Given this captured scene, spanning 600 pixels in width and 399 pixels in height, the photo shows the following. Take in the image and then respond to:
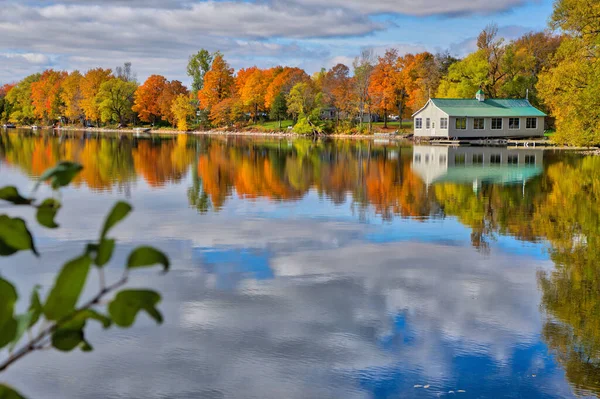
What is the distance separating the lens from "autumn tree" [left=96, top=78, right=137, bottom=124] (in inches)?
4262

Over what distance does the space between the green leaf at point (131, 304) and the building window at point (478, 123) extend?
66.0 metres

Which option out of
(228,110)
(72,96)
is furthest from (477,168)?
(72,96)

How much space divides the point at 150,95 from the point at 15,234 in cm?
10905

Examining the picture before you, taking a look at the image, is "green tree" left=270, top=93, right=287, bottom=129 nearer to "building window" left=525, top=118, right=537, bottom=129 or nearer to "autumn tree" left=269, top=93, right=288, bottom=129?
"autumn tree" left=269, top=93, right=288, bottom=129

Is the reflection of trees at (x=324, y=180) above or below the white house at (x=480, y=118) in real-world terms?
below

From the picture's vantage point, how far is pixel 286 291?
11422 mm

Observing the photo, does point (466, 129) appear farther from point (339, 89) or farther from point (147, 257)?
point (147, 257)

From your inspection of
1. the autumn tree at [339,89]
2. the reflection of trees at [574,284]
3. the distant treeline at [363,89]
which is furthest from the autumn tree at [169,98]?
the reflection of trees at [574,284]

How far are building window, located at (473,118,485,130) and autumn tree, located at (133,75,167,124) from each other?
58.0m

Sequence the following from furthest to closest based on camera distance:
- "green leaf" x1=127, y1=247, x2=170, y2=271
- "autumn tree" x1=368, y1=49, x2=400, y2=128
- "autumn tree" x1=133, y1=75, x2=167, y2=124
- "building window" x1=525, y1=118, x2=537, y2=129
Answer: "autumn tree" x1=133, y1=75, x2=167, y2=124, "autumn tree" x1=368, y1=49, x2=400, y2=128, "building window" x1=525, y1=118, x2=537, y2=129, "green leaf" x1=127, y1=247, x2=170, y2=271

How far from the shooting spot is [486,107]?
64.8m

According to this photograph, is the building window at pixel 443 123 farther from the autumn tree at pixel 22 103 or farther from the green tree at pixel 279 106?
the autumn tree at pixel 22 103

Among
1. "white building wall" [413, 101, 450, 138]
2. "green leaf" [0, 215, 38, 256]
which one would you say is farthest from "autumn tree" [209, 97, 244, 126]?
"green leaf" [0, 215, 38, 256]

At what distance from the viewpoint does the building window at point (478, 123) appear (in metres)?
64.4
